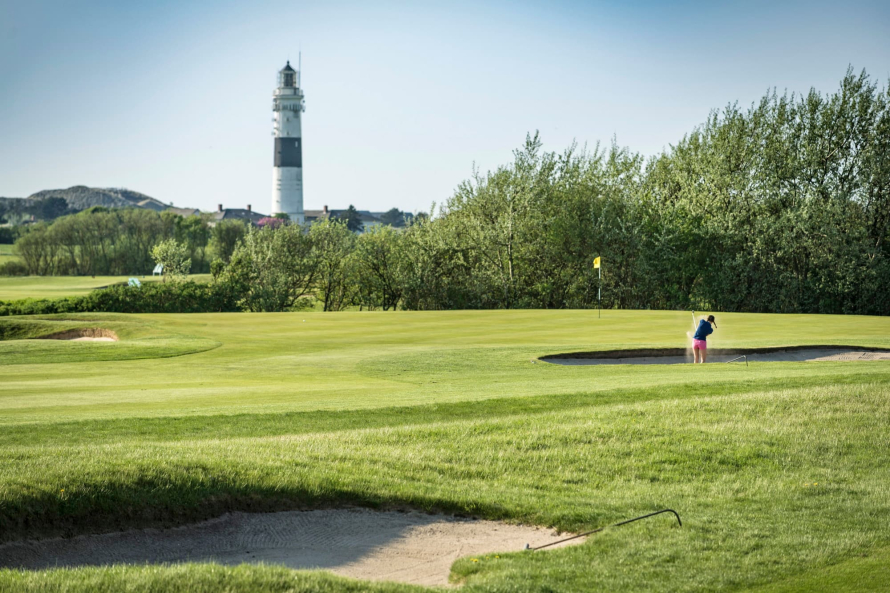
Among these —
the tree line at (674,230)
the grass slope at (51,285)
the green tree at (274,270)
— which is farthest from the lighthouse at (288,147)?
the tree line at (674,230)

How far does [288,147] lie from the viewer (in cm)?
13025

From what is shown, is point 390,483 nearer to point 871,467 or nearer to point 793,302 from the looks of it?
point 871,467

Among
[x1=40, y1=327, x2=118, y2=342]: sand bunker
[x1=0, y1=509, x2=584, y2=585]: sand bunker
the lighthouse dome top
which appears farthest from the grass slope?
[x1=0, y1=509, x2=584, y2=585]: sand bunker

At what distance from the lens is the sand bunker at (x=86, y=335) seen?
2784 cm

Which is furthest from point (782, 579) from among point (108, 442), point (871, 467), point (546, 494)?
point (108, 442)

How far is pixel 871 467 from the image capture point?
389 inches

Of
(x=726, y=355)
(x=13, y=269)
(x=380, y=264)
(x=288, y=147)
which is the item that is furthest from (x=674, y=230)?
(x=288, y=147)

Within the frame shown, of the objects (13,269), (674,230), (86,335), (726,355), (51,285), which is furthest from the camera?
(13,269)

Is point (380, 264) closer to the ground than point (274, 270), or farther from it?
farther from it

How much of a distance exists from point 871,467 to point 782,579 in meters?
4.58

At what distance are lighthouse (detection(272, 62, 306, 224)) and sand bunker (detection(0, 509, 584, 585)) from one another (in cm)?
12113

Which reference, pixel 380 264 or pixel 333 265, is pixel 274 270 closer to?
pixel 333 265

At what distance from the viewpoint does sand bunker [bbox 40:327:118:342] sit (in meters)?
27.8

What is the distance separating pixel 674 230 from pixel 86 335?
31.6 m
